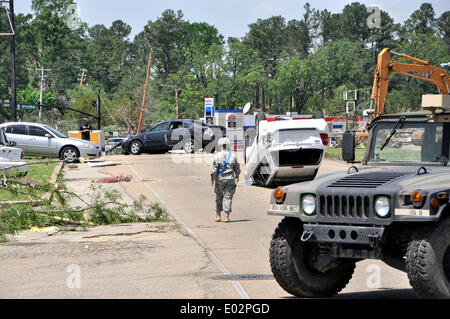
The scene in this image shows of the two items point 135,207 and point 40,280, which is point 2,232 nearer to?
point 135,207

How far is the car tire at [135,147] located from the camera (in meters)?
36.8

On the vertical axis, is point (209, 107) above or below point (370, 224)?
above

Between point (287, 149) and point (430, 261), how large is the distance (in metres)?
14.5

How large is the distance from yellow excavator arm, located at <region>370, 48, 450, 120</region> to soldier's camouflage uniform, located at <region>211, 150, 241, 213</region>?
5.88 meters

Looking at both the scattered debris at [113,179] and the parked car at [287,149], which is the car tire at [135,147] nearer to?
the scattered debris at [113,179]

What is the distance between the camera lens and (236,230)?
560 inches

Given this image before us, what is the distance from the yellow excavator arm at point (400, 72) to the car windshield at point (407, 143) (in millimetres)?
11061

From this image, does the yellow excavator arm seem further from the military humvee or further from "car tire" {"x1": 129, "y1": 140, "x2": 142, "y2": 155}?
"car tire" {"x1": 129, "y1": 140, "x2": 142, "y2": 155}

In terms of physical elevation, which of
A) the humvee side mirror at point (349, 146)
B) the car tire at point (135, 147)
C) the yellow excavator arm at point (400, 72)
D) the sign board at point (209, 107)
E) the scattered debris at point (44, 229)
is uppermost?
the yellow excavator arm at point (400, 72)

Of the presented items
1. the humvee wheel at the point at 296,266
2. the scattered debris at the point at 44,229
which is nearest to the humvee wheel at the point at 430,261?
the humvee wheel at the point at 296,266

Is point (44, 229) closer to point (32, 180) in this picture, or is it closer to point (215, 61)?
point (32, 180)

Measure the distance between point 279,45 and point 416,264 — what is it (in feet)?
381

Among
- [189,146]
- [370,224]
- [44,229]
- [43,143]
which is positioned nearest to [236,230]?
[44,229]
